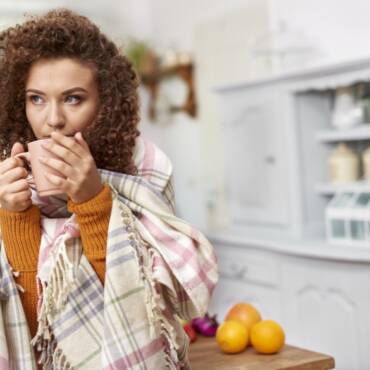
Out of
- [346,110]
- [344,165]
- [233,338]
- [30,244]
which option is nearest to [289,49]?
[346,110]

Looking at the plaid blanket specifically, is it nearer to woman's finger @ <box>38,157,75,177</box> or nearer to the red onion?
→ woman's finger @ <box>38,157,75,177</box>

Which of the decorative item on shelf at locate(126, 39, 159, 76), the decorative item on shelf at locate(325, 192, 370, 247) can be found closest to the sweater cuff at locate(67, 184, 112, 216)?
the decorative item on shelf at locate(325, 192, 370, 247)

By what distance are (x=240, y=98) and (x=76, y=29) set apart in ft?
7.58

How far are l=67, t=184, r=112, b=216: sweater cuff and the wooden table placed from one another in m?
0.38

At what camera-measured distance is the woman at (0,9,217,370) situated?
93cm

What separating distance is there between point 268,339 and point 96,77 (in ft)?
1.77

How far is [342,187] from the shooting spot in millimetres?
2830

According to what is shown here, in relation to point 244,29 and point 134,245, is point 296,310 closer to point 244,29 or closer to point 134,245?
point 244,29

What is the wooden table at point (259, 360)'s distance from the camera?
115cm

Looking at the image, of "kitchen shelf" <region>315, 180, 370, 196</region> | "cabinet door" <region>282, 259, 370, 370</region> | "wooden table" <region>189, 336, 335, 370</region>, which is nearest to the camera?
"wooden table" <region>189, 336, 335, 370</region>

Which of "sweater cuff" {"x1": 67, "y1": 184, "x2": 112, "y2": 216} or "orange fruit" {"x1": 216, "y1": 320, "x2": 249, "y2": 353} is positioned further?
"orange fruit" {"x1": 216, "y1": 320, "x2": 249, "y2": 353}

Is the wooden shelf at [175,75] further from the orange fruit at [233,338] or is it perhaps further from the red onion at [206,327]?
the orange fruit at [233,338]

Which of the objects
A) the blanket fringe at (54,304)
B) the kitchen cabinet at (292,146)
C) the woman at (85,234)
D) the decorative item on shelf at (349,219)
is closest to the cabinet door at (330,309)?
the decorative item on shelf at (349,219)

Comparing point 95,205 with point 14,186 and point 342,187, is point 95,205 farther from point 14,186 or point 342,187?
point 342,187
